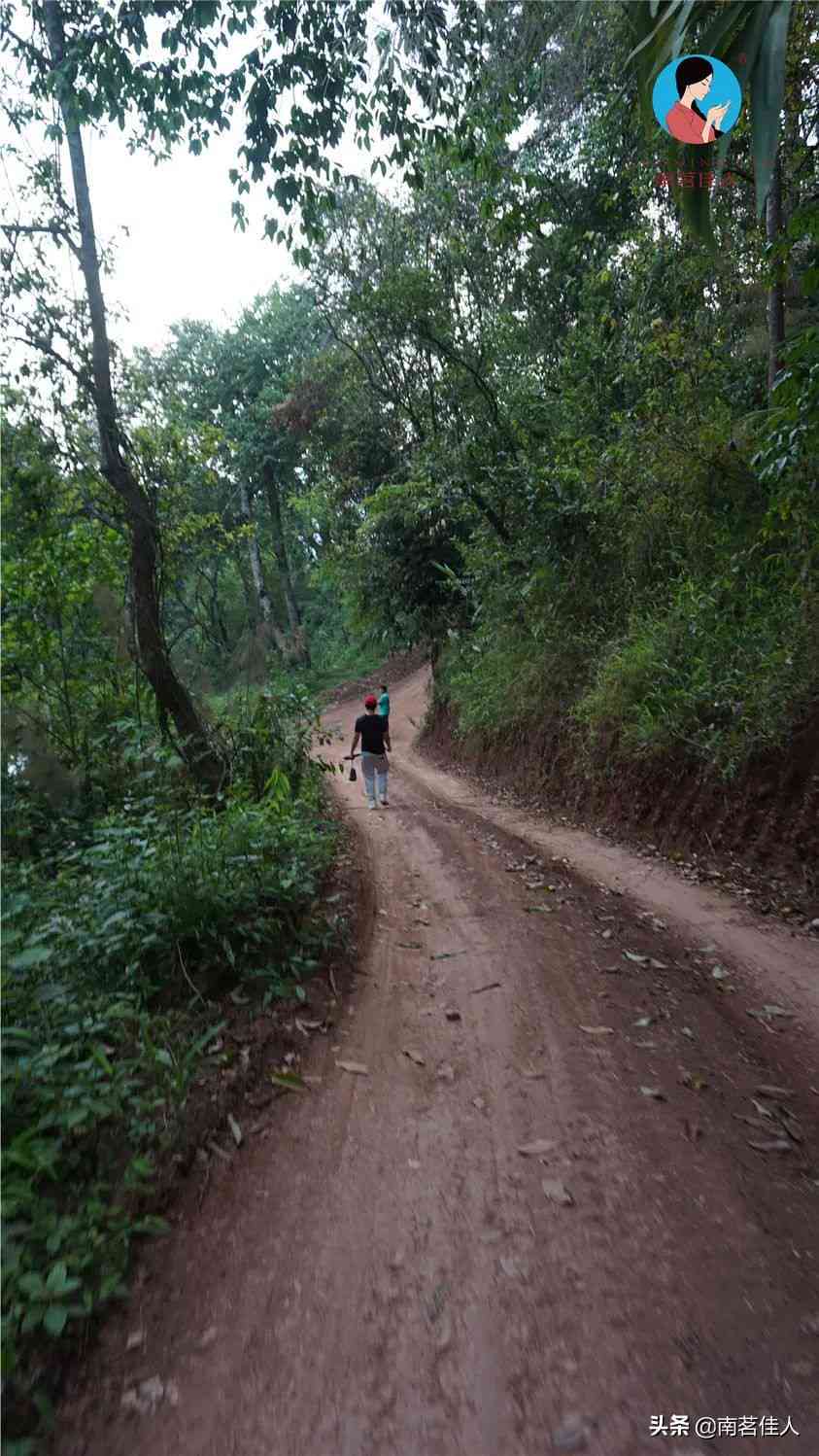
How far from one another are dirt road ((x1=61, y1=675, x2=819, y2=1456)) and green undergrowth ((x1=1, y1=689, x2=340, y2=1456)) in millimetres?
310

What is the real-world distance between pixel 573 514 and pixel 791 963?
8.93 m

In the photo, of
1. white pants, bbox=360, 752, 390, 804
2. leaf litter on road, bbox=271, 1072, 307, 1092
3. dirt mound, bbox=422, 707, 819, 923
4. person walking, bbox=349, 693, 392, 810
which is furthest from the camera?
white pants, bbox=360, 752, 390, 804

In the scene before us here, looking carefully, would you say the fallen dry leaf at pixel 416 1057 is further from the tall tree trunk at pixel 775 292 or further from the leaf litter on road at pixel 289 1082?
the tall tree trunk at pixel 775 292

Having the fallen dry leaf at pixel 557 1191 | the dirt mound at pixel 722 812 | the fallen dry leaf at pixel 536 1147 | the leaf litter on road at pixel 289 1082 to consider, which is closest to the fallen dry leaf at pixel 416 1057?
the leaf litter on road at pixel 289 1082

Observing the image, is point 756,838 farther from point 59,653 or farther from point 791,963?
point 59,653

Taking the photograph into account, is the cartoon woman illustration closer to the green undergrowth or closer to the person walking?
the green undergrowth

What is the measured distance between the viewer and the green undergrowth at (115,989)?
2.50 meters

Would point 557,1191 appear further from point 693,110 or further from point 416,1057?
point 693,110

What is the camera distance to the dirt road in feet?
7.07

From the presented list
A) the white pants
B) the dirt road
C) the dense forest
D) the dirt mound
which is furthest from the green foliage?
the white pants

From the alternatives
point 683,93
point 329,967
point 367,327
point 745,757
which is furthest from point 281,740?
point 367,327

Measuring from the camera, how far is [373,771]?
37.6 feet

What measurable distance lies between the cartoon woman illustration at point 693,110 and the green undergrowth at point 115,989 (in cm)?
438

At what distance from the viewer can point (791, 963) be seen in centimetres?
540
